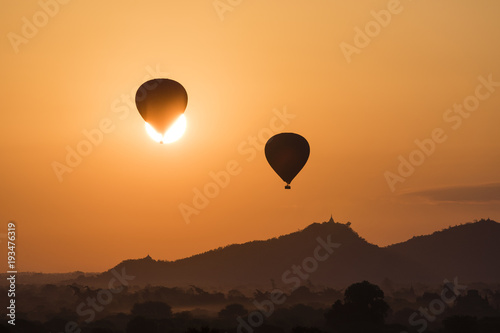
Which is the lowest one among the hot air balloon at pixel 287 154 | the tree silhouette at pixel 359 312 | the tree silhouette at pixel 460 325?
the tree silhouette at pixel 460 325

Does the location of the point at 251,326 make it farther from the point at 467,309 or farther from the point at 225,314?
the point at 467,309

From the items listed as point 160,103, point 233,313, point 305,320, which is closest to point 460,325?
point 305,320

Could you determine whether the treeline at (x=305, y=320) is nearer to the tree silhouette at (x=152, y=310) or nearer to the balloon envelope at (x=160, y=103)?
the tree silhouette at (x=152, y=310)

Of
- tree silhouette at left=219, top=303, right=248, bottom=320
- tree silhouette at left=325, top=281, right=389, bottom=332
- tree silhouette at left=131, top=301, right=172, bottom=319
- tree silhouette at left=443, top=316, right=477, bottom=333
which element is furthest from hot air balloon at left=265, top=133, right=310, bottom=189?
tree silhouette at left=131, top=301, right=172, bottom=319

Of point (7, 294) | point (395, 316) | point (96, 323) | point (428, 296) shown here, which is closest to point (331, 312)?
point (395, 316)

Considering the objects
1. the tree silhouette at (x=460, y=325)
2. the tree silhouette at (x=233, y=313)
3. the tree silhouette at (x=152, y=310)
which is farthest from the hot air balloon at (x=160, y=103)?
the tree silhouette at (x=233, y=313)

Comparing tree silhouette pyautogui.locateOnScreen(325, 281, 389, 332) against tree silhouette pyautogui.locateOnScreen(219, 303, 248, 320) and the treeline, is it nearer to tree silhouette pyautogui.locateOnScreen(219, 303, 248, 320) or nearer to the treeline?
the treeline

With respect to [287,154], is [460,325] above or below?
below

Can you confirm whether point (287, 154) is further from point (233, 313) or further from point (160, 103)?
point (233, 313)

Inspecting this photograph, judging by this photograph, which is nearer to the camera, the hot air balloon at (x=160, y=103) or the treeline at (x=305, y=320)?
the hot air balloon at (x=160, y=103)
